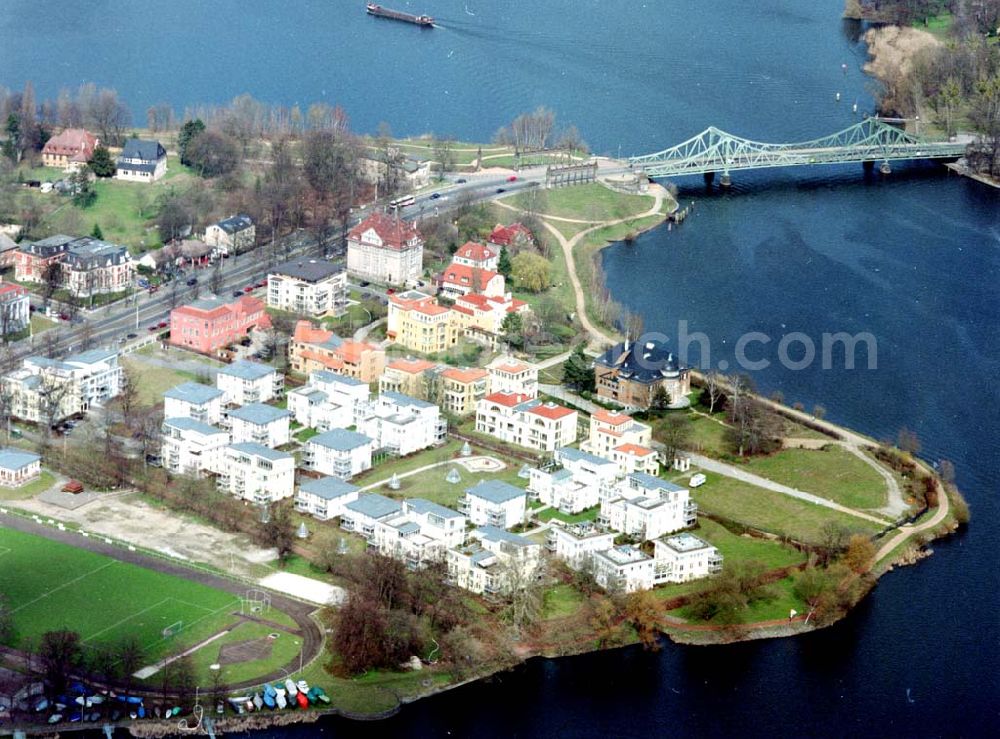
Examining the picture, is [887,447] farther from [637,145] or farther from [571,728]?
[637,145]

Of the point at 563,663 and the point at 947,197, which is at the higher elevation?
the point at 947,197

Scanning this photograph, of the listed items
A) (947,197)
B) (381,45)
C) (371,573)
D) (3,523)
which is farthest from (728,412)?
(381,45)

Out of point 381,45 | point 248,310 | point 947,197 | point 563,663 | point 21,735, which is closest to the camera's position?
point 21,735

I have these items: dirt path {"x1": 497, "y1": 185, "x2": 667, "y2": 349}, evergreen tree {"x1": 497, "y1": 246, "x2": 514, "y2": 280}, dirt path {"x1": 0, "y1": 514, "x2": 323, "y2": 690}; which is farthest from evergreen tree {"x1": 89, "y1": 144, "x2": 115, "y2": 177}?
dirt path {"x1": 0, "y1": 514, "x2": 323, "y2": 690}

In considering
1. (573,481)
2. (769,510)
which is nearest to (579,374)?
(573,481)

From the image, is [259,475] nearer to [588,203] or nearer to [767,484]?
[767,484]

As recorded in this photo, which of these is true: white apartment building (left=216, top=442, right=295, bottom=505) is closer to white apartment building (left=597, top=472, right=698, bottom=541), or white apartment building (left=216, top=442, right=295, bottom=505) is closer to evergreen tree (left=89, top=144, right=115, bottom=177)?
white apartment building (left=597, top=472, right=698, bottom=541)

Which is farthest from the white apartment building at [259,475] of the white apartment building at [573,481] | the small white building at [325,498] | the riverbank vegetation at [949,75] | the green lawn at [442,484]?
the riverbank vegetation at [949,75]

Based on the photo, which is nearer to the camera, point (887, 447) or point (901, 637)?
point (901, 637)
